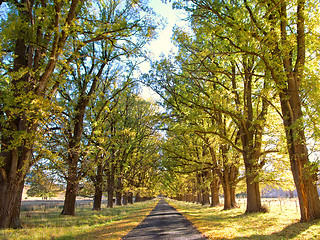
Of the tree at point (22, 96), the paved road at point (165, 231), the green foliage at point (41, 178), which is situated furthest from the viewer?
the green foliage at point (41, 178)

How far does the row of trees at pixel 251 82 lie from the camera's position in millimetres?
9102

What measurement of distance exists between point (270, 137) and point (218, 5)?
10.0 meters

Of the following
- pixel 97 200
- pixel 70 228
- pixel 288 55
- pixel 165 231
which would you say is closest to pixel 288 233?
pixel 165 231

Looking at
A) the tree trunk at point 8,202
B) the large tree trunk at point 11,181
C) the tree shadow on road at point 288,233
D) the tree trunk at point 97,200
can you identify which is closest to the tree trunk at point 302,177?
the tree shadow on road at point 288,233

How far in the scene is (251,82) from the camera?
15.9m

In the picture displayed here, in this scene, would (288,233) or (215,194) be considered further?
(215,194)

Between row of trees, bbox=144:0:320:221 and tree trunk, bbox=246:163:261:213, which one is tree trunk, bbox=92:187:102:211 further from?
tree trunk, bbox=246:163:261:213

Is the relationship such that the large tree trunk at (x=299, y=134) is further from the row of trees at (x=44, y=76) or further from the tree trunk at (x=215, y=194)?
the tree trunk at (x=215, y=194)

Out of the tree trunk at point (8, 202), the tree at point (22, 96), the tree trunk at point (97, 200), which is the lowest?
the tree trunk at point (97, 200)

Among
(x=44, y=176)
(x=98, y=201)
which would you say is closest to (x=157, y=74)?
(x=44, y=176)

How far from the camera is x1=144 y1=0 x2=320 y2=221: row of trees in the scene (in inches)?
358

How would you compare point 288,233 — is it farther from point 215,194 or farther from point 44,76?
point 215,194

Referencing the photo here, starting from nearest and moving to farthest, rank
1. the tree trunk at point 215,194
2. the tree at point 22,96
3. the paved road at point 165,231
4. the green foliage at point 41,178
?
the paved road at point 165,231
the tree at point 22,96
the green foliage at point 41,178
the tree trunk at point 215,194

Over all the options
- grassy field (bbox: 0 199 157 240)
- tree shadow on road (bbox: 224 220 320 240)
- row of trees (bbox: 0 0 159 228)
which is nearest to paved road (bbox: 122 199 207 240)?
grassy field (bbox: 0 199 157 240)
